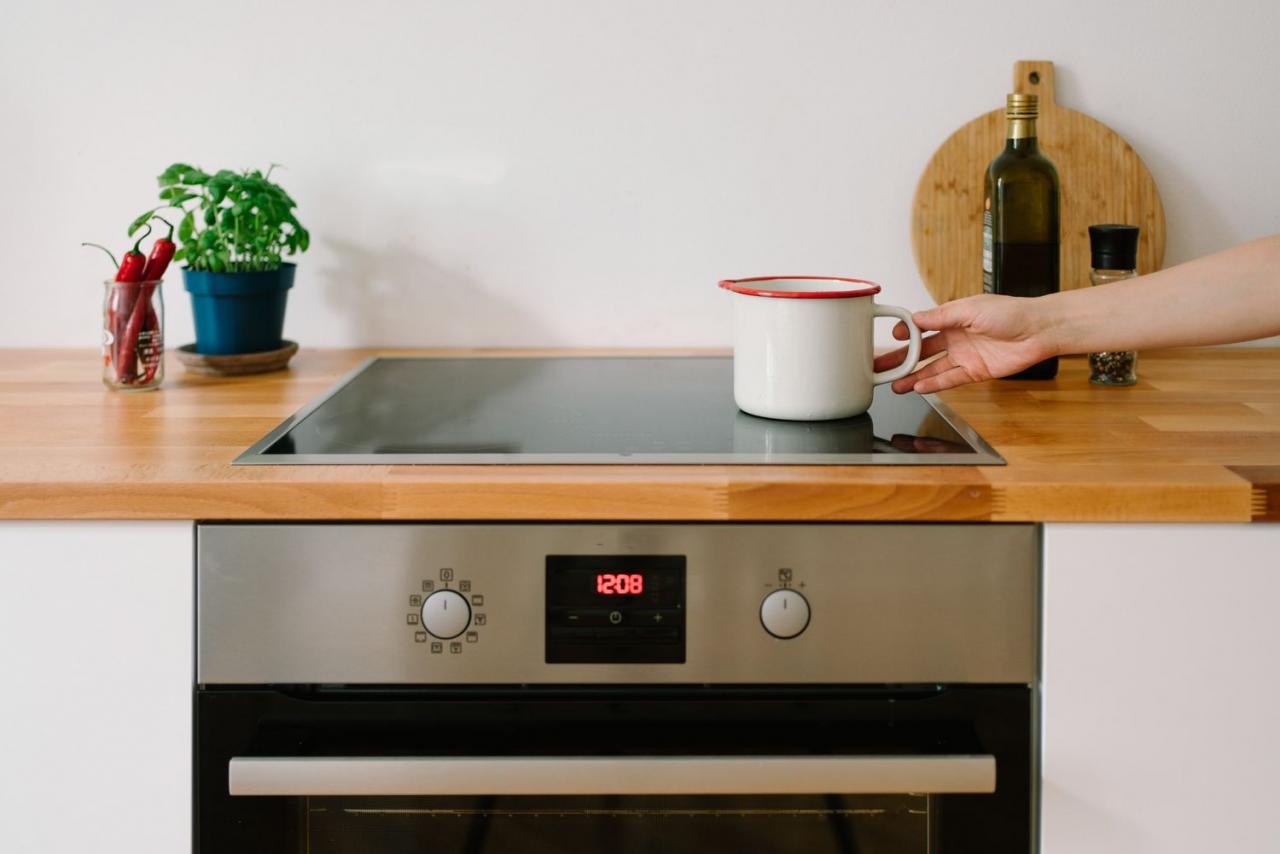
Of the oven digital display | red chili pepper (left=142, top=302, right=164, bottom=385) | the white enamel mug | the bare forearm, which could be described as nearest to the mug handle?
the white enamel mug

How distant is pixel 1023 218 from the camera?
1.46m

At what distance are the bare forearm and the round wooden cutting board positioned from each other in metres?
0.40

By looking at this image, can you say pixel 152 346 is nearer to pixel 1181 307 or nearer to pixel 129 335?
pixel 129 335

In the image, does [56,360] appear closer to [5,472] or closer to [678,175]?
[5,472]

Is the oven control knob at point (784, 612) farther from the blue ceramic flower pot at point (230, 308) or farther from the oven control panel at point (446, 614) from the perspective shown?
the blue ceramic flower pot at point (230, 308)

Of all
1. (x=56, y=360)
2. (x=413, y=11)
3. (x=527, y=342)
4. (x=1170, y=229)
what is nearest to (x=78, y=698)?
(x=56, y=360)

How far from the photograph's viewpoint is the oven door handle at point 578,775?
1038mm

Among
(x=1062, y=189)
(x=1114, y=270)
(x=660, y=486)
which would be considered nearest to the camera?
(x=660, y=486)

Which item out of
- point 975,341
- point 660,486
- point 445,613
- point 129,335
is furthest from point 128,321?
point 975,341

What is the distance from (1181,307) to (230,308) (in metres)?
1.04

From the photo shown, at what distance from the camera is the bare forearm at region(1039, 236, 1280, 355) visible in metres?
1.21

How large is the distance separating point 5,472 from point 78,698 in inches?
7.9

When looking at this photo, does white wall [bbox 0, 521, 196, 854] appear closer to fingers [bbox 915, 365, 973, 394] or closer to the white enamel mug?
the white enamel mug

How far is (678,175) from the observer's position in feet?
5.50
